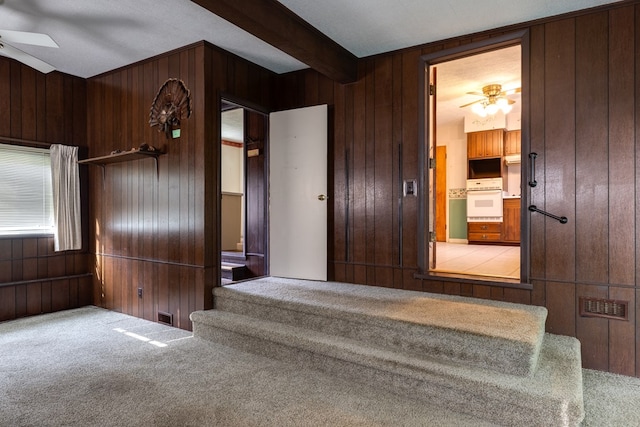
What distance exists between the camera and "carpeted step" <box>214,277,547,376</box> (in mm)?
2217

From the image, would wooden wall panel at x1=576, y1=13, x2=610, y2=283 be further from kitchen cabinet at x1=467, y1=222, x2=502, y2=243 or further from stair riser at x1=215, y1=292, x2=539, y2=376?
kitchen cabinet at x1=467, y1=222, x2=502, y2=243

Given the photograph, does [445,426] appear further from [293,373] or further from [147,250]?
[147,250]

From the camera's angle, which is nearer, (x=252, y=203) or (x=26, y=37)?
(x=26, y=37)

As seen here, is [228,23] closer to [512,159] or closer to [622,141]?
[622,141]

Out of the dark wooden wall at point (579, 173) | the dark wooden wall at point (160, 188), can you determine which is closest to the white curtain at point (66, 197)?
the dark wooden wall at point (160, 188)

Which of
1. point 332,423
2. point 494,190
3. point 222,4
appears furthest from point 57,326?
point 494,190

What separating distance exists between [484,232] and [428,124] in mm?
4713

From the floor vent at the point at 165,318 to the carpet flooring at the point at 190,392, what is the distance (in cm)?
45

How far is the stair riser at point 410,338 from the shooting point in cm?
217

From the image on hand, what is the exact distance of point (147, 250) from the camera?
402cm

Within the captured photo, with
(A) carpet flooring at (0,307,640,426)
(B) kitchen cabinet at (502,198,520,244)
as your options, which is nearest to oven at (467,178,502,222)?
(B) kitchen cabinet at (502,198,520,244)

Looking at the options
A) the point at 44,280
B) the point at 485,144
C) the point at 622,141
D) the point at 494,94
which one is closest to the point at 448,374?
the point at 622,141

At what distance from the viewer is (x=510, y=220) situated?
23.2 ft

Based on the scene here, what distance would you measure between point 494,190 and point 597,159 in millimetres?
4671
